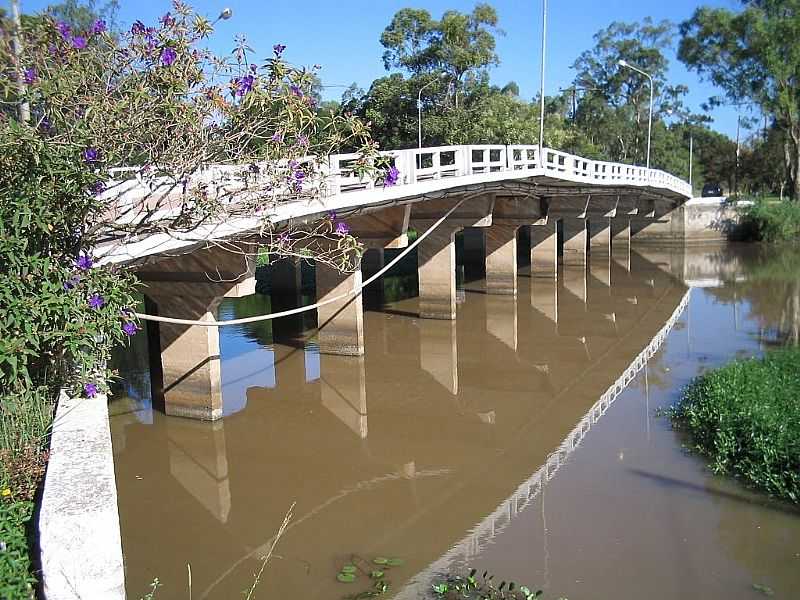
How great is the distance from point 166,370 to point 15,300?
21.8 ft

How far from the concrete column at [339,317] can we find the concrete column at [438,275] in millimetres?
4193

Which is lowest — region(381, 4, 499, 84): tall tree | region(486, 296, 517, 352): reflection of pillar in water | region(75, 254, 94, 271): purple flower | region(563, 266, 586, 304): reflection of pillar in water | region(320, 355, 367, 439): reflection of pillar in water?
region(320, 355, 367, 439): reflection of pillar in water

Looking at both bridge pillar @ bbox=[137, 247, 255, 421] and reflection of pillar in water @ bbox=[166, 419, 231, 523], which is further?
bridge pillar @ bbox=[137, 247, 255, 421]

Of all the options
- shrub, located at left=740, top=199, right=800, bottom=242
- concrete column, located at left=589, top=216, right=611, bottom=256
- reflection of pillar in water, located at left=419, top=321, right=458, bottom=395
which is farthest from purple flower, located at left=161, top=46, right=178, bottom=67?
shrub, located at left=740, top=199, right=800, bottom=242

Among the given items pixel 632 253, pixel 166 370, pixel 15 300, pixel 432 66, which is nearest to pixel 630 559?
pixel 15 300

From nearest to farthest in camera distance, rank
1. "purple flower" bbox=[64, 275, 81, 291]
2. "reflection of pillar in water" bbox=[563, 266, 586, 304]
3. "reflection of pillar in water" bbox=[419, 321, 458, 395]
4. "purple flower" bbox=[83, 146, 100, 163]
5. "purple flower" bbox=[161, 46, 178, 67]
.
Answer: "purple flower" bbox=[64, 275, 81, 291], "purple flower" bbox=[83, 146, 100, 163], "purple flower" bbox=[161, 46, 178, 67], "reflection of pillar in water" bbox=[419, 321, 458, 395], "reflection of pillar in water" bbox=[563, 266, 586, 304]

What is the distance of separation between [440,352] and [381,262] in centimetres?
1087

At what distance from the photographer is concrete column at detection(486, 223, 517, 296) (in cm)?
2348

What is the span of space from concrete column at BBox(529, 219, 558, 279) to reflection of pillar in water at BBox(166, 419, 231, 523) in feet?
58.8

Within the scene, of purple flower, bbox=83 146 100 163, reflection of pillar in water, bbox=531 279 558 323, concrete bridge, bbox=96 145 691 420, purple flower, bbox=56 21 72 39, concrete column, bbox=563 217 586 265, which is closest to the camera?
purple flower, bbox=83 146 100 163

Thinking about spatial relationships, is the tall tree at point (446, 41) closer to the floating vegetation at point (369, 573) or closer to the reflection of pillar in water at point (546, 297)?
the reflection of pillar in water at point (546, 297)

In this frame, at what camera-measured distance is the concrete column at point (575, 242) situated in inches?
1201

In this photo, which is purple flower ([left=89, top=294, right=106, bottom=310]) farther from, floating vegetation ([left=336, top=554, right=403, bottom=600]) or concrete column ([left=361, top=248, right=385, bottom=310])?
concrete column ([left=361, top=248, right=385, bottom=310])

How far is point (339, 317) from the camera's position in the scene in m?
15.7
